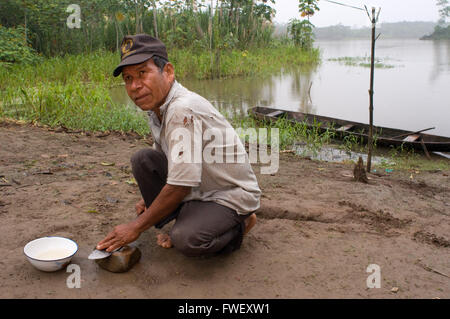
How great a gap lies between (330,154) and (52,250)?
12.9ft

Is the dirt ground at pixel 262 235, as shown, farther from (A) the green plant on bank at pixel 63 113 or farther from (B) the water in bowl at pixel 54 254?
(A) the green plant on bank at pixel 63 113

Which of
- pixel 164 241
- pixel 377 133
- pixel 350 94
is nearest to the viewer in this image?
pixel 164 241

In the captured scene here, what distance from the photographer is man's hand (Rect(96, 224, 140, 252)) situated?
6.04 feet

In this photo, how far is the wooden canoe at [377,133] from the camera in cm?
502

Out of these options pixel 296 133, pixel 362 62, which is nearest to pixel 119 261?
pixel 296 133

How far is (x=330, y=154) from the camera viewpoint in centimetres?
526

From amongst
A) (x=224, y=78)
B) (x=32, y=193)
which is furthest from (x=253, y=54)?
(x=32, y=193)

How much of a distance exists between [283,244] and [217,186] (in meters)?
0.54

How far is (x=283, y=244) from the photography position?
224 cm

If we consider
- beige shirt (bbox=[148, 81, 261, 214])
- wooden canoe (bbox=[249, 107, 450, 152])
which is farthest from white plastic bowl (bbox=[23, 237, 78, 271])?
wooden canoe (bbox=[249, 107, 450, 152])

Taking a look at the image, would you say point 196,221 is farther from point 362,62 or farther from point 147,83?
point 362,62

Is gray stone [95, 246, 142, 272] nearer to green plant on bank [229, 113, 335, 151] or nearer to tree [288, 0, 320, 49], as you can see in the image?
green plant on bank [229, 113, 335, 151]

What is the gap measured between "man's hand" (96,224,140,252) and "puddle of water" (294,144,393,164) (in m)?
3.47

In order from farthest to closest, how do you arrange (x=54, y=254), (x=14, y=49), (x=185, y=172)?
(x=14, y=49) → (x=54, y=254) → (x=185, y=172)
